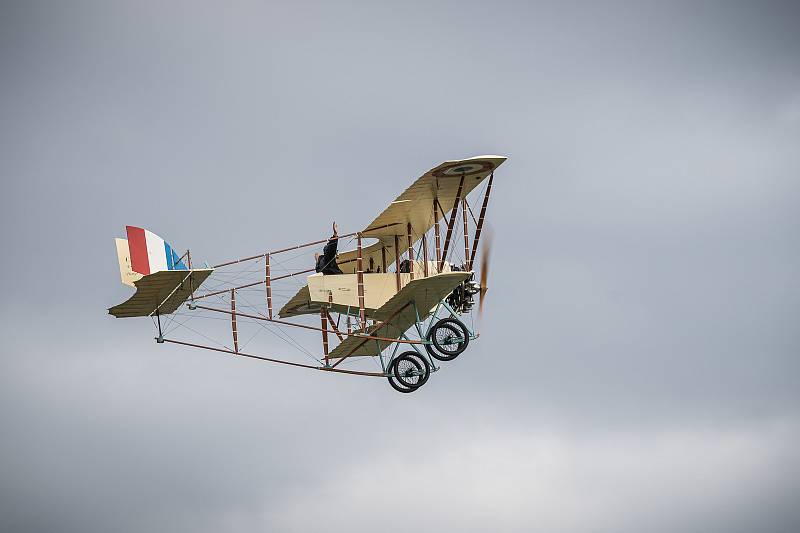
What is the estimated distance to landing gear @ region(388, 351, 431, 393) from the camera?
31094 mm

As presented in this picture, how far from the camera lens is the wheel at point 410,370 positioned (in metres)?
31.1

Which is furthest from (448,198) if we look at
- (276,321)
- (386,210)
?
(276,321)

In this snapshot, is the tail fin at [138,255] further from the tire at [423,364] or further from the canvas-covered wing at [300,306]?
the tire at [423,364]

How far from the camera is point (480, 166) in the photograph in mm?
29922

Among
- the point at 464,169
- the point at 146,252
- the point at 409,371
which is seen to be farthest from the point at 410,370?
the point at 146,252

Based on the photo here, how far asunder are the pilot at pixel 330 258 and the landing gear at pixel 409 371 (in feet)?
11.0

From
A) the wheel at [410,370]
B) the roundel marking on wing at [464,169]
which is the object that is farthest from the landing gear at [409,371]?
the roundel marking on wing at [464,169]

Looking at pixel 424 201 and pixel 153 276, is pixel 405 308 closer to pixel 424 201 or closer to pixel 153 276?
pixel 424 201

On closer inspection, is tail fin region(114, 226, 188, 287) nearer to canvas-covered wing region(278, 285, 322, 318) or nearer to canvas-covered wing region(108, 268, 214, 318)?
canvas-covered wing region(108, 268, 214, 318)

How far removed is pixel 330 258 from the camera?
1291 inches

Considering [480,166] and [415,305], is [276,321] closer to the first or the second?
[415,305]

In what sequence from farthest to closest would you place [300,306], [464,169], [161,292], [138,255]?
[300,306] < [138,255] < [161,292] < [464,169]

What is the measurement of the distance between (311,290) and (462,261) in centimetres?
406

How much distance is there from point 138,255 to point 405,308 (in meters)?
7.56
